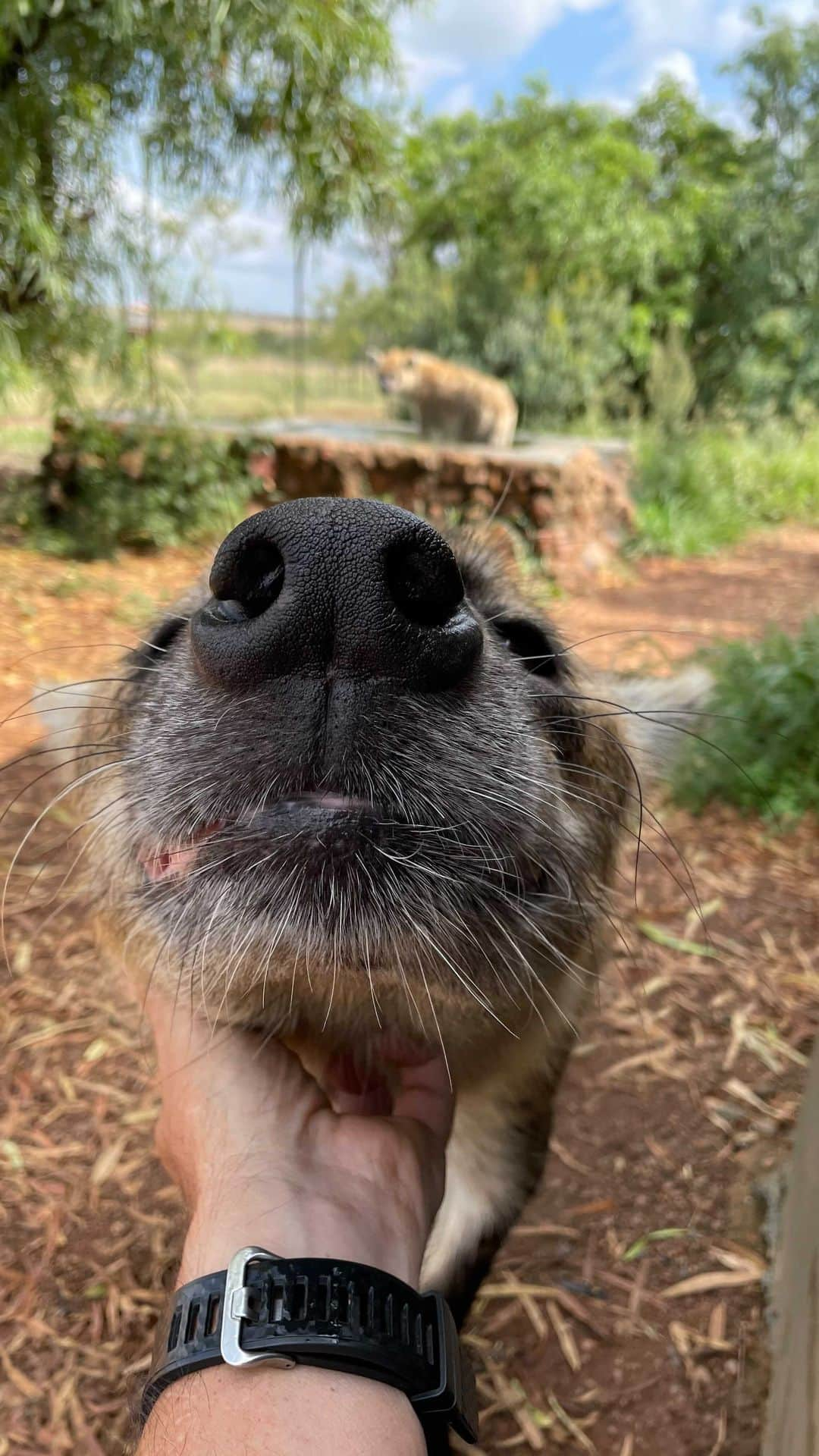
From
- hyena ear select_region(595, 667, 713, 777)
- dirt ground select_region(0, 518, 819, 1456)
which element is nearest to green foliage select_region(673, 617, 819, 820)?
dirt ground select_region(0, 518, 819, 1456)

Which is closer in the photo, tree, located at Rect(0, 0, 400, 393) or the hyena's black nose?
the hyena's black nose

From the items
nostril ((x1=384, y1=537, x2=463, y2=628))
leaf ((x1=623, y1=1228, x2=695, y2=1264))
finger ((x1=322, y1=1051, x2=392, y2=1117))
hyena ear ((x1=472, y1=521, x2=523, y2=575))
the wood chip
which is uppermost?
nostril ((x1=384, y1=537, x2=463, y2=628))

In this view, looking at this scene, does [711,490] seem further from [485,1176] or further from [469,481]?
[485,1176]

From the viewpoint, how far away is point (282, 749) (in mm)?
1210

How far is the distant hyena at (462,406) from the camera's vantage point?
448 inches

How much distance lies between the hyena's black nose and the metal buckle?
936 millimetres

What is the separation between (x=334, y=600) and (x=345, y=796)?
26 cm

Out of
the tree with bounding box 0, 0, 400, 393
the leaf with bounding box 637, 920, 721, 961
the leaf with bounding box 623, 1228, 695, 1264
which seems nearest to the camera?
the leaf with bounding box 623, 1228, 695, 1264

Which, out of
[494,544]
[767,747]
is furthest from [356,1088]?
[767,747]

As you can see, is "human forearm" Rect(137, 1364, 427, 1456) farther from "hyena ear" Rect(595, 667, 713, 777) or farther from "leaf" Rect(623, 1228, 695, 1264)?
"hyena ear" Rect(595, 667, 713, 777)

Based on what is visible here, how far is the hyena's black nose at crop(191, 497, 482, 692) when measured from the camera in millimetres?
1164

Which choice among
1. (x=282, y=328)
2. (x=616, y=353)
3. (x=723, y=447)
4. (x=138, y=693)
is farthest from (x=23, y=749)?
(x=616, y=353)

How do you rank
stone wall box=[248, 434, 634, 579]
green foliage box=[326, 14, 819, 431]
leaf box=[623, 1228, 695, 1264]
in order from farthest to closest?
1. green foliage box=[326, 14, 819, 431]
2. stone wall box=[248, 434, 634, 579]
3. leaf box=[623, 1228, 695, 1264]

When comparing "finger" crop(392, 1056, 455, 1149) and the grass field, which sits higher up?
the grass field
